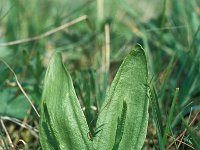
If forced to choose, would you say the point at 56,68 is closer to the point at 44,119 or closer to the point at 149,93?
the point at 44,119

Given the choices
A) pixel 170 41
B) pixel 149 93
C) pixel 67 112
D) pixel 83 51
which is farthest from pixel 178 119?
pixel 83 51

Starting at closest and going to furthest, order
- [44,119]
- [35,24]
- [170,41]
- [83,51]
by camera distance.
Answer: [44,119], [170,41], [83,51], [35,24]

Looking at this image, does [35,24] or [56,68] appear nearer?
[56,68]

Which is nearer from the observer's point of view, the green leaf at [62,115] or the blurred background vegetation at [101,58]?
the green leaf at [62,115]
